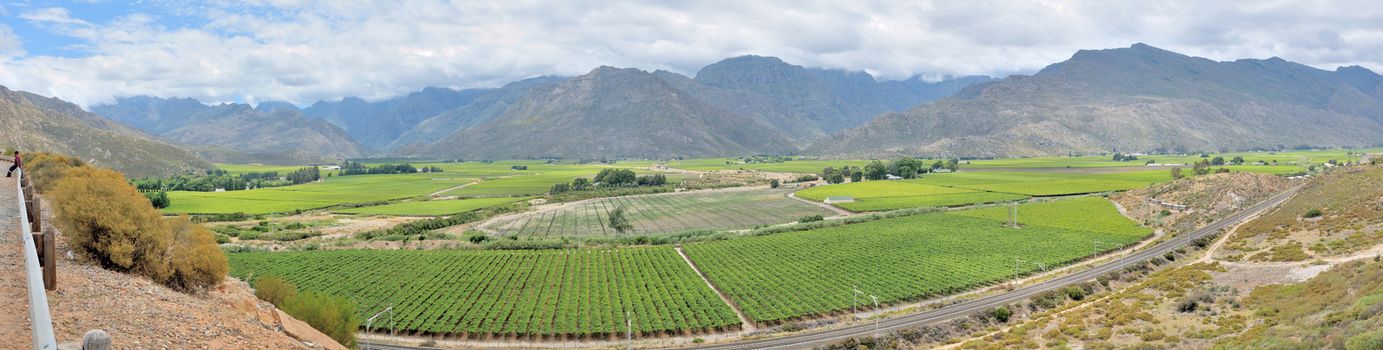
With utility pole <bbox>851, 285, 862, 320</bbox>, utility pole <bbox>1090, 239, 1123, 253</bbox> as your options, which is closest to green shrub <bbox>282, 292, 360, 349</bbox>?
utility pole <bbox>851, 285, 862, 320</bbox>

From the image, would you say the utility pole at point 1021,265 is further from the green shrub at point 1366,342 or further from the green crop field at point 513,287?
the green shrub at point 1366,342

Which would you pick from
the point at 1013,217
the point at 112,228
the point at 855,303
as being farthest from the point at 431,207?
the point at 112,228

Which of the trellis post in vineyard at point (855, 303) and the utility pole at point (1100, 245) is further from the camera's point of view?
the utility pole at point (1100, 245)

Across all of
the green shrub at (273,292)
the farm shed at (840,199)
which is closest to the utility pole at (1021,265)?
the green shrub at (273,292)

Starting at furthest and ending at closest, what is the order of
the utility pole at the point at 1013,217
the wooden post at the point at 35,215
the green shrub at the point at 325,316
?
the utility pole at the point at 1013,217 → the green shrub at the point at 325,316 → the wooden post at the point at 35,215

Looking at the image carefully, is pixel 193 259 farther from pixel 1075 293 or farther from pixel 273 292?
pixel 1075 293

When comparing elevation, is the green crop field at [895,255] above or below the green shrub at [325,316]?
below

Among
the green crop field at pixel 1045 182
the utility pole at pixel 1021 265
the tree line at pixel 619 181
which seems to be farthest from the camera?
the tree line at pixel 619 181

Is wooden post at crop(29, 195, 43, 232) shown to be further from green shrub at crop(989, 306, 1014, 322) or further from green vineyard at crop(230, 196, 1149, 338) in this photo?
green shrub at crop(989, 306, 1014, 322)
